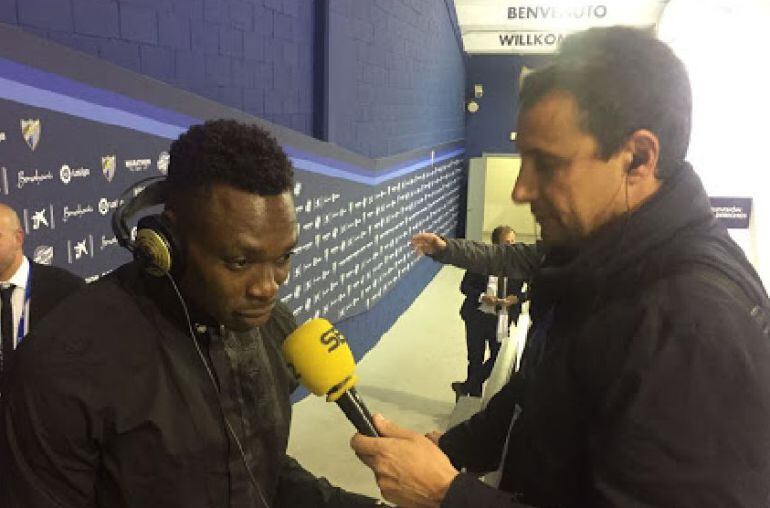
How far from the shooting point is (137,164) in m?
2.31

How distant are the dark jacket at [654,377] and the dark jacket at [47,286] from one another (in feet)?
5.03

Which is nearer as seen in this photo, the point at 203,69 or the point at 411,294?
the point at 203,69

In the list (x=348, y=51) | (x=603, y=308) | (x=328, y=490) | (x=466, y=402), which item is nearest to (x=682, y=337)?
(x=603, y=308)

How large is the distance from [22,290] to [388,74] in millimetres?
3905

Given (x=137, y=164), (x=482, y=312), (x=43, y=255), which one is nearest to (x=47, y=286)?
(x=43, y=255)

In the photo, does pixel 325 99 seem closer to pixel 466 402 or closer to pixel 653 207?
pixel 466 402

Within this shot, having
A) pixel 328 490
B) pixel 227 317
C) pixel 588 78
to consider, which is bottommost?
pixel 328 490

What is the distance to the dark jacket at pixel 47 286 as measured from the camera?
6.41 feet

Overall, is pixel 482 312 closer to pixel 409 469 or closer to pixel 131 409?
pixel 409 469

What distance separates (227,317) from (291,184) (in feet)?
0.84

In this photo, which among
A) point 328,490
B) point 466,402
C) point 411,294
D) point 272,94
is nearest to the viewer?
point 328,490

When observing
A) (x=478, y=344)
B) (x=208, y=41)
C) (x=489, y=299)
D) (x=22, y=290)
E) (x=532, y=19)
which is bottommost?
(x=478, y=344)

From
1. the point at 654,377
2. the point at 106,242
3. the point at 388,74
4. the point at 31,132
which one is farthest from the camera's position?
the point at 388,74

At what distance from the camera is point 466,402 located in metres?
2.38
